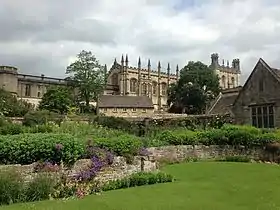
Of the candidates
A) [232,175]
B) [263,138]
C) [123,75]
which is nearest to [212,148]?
[263,138]

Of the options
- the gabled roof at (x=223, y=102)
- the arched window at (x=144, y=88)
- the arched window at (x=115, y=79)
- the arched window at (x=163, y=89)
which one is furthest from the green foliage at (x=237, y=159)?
the arched window at (x=163, y=89)

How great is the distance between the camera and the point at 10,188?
12.3 metres

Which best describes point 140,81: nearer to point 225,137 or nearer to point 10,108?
point 10,108

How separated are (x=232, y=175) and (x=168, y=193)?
5.28 metres

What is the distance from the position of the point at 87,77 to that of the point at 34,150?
68.1m

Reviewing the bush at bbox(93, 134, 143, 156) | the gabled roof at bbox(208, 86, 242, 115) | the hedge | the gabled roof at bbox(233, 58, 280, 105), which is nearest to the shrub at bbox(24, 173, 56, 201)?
the bush at bbox(93, 134, 143, 156)

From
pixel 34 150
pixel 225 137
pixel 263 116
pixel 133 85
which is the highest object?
A: pixel 133 85

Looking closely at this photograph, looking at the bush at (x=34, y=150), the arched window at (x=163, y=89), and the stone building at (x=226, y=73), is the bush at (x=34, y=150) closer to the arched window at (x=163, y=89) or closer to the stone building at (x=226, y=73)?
the arched window at (x=163, y=89)

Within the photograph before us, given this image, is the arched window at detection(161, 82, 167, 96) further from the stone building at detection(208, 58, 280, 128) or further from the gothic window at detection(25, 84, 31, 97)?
the stone building at detection(208, 58, 280, 128)

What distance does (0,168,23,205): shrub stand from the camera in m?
12.1

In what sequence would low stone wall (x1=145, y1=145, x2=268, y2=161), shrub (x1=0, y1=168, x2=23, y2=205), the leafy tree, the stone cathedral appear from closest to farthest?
shrub (x1=0, y1=168, x2=23, y2=205)
low stone wall (x1=145, y1=145, x2=268, y2=161)
the leafy tree
the stone cathedral

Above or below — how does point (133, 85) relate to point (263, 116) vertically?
above

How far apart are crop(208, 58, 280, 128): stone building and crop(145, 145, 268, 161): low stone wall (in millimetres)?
7065

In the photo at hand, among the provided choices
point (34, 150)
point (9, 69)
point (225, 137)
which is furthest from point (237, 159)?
point (9, 69)
